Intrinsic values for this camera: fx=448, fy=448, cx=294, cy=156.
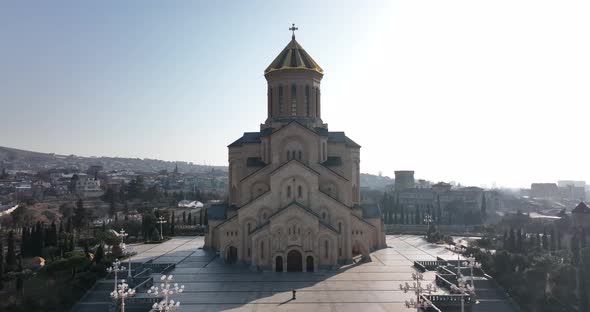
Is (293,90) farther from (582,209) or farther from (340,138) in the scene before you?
(582,209)

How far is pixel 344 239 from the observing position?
33.6 m

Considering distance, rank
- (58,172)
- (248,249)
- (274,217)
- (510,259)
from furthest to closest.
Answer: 1. (58,172)
2. (248,249)
3. (274,217)
4. (510,259)

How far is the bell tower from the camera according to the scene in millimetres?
38562

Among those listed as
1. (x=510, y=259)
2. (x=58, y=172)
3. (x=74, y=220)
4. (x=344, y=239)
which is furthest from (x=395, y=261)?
(x=58, y=172)

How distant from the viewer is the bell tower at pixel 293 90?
38562 millimetres

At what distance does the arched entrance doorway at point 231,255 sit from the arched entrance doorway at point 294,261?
516 cm

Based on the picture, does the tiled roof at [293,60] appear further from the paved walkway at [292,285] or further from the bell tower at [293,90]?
the paved walkway at [292,285]

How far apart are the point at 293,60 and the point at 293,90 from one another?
266 cm

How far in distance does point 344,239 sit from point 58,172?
18185cm

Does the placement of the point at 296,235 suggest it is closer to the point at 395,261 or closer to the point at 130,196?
the point at 395,261

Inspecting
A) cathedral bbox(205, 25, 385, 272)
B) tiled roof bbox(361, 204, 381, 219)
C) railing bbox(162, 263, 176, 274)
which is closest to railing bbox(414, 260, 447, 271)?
cathedral bbox(205, 25, 385, 272)

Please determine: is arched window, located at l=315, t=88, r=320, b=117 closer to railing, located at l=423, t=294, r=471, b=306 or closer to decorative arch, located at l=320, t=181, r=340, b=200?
decorative arch, located at l=320, t=181, r=340, b=200

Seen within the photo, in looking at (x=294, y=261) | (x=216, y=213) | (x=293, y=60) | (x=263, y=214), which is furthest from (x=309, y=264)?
(x=293, y=60)

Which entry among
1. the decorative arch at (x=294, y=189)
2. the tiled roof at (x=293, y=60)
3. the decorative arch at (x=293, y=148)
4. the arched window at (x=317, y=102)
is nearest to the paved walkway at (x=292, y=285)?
the decorative arch at (x=294, y=189)
